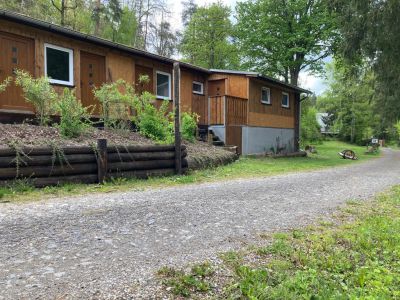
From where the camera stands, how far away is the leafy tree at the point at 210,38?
38906 mm

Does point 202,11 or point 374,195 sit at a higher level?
point 202,11

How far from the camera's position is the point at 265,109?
20.2m

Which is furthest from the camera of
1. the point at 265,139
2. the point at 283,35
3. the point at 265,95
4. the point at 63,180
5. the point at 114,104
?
the point at 283,35

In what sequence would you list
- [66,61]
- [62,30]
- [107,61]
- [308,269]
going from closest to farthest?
[308,269] < [62,30] < [66,61] < [107,61]

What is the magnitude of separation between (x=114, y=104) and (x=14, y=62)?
3.34m

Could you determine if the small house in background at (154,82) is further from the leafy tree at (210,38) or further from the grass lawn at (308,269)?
the leafy tree at (210,38)

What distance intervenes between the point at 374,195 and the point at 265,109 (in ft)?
41.1

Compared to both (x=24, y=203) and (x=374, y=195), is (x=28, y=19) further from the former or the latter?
(x=374, y=195)

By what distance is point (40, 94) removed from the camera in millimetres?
9234

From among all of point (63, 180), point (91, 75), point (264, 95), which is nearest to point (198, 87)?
point (264, 95)

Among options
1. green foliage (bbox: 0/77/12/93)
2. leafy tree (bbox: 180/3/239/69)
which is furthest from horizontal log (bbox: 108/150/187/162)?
leafy tree (bbox: 180/3/239/69)

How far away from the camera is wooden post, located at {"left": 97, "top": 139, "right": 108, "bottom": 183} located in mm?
7832

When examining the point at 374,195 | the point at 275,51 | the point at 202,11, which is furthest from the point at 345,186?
the point at 202,11

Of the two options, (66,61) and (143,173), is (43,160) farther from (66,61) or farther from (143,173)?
(66,61)
